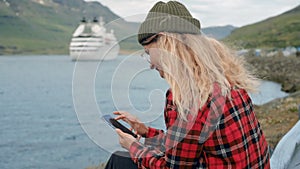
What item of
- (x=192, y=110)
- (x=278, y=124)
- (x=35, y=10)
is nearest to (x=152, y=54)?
(x=192, y=110)

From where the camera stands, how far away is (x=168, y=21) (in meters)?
1.79

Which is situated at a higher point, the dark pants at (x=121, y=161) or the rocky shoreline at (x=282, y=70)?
the dark pants at (x=121, y=161)

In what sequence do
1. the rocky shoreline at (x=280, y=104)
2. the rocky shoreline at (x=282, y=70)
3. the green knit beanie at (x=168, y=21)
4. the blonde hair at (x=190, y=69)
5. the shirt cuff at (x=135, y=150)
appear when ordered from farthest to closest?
the rocky shoreline at (x=282, y=70) < the rocky shoreline at (x=280, y=104) < the shirt cuff at (x=135, y=150) < the green knit beanie at (x=168, y=21) < the blonde hair at (x=190, y=69)

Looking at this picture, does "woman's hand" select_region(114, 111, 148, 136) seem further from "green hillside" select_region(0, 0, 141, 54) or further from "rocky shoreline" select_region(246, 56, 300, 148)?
"green hillside" select_region(0, 0, 141, 54)

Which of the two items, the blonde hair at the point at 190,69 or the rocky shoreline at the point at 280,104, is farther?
the rocky shoreline at the point at 280,104

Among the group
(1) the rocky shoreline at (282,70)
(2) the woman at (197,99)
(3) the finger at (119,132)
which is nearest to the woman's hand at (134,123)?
(3) the finger at (119,132)

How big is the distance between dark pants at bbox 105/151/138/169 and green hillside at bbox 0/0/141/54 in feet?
237

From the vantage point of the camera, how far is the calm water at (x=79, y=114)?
7.07 ft

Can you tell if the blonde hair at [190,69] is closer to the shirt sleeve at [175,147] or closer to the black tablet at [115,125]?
the shirt sleeve at [175,147]

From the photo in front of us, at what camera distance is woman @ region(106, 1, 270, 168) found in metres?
1.69

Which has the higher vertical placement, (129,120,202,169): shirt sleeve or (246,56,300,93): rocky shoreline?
(129,120,202,169): shirt sleeve

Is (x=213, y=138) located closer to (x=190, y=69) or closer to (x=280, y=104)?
(x=190, y=69)

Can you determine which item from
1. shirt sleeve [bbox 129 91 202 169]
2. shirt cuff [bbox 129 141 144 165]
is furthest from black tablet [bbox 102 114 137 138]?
shirt sleeve [bbox 129 91 202 169]

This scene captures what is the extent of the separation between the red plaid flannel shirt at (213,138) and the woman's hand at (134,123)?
455 mm
